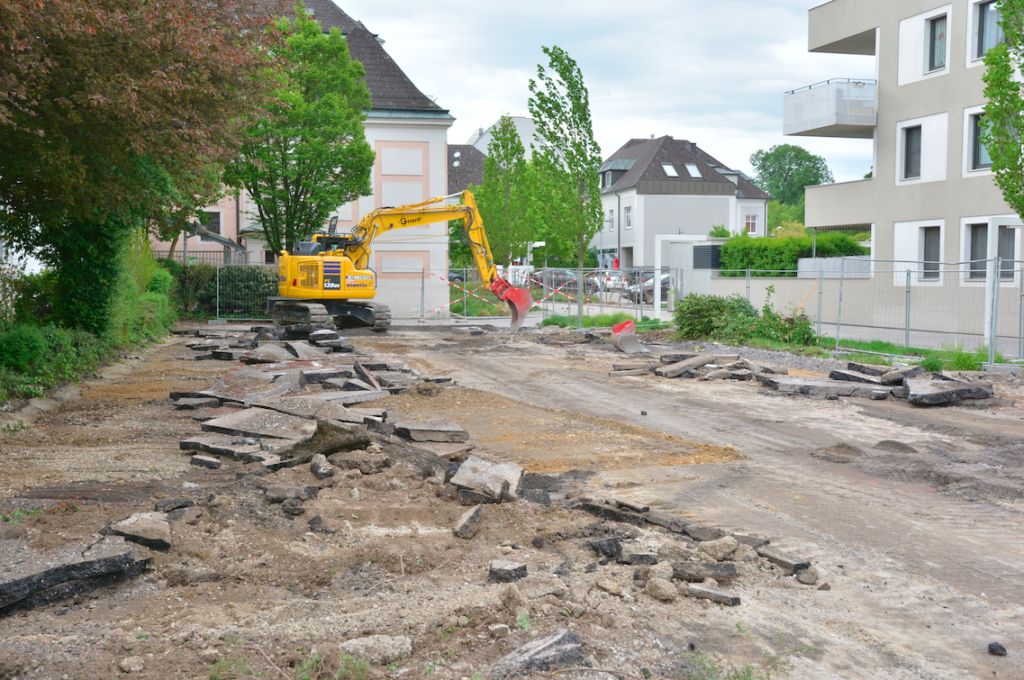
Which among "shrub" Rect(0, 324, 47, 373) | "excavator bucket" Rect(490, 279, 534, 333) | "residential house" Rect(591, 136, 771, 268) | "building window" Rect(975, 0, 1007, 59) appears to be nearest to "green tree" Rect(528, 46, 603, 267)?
"excavator bucket" Rect(490, 279, 534, 333)

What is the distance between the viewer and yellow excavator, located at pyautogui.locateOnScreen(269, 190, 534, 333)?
25547mm

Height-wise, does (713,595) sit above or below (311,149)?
below

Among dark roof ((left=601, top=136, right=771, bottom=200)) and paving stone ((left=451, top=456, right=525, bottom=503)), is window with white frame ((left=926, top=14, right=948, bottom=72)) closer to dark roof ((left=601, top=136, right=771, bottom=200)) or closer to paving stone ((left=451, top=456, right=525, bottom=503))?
paving stone ((left=451, top=456, right=525, bottom=503))

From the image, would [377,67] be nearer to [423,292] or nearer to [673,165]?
[423,292]

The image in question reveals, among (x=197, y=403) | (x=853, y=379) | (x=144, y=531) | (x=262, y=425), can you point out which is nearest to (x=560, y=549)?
(x=144, y=531)

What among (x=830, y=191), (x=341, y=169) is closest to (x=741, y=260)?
(x=830, y=191)

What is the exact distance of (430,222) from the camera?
26688mm

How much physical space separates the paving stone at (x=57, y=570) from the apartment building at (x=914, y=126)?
21833mm

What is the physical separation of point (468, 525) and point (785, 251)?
27.5m

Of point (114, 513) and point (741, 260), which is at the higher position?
point (741, 260)

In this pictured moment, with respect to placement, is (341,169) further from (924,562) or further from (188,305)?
(924,562)

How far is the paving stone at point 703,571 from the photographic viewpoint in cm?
516

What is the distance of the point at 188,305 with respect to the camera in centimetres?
3300

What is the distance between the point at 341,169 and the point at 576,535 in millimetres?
28299
